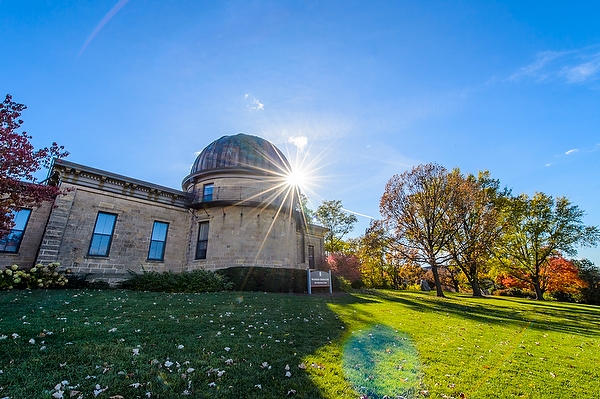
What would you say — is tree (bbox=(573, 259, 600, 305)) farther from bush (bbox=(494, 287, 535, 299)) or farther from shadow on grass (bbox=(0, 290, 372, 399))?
shadow on grass (bbox=(0, 290, 372, 399))

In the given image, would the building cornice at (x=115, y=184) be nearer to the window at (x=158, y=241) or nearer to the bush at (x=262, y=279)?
the window at (x=158, y=241)

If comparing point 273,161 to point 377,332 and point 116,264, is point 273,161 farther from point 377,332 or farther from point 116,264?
point 377,332

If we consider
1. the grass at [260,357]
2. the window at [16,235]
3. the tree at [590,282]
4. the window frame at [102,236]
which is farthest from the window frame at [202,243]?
the tree at [590,282]

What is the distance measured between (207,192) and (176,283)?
818 cm

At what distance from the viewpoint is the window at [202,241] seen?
18.0m

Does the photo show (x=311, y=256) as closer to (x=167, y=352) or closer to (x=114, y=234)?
(x=114, y=234)

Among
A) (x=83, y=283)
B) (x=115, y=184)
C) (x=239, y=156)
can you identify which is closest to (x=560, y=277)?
A: (x=239, y=156)

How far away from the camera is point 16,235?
13.9m

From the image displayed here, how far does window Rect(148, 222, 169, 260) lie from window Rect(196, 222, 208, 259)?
6.93ft

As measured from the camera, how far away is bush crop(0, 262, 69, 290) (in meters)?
10.9

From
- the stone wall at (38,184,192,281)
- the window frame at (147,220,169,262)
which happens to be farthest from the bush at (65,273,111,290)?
the window frame at (147,220,169,262)

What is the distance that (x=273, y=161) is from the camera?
73.7 ft

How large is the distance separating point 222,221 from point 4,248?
10.8 metres

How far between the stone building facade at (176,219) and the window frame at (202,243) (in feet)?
0.23
